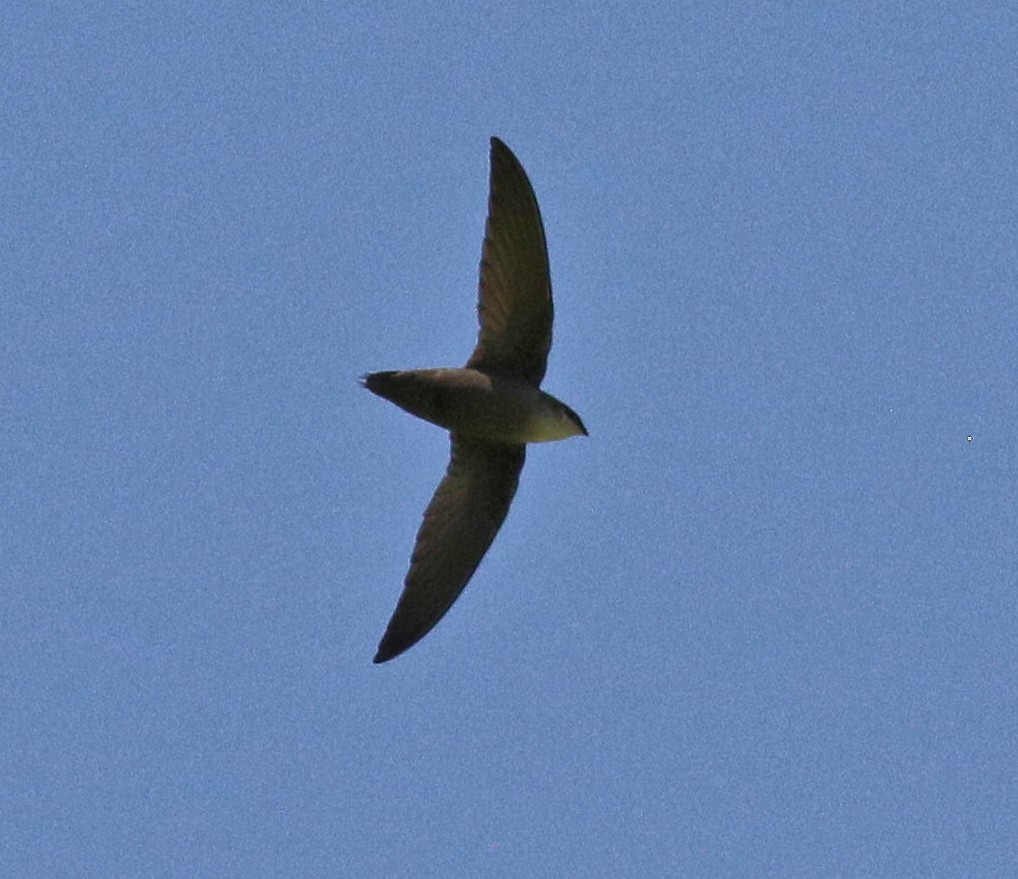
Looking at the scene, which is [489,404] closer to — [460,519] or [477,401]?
[477,401]

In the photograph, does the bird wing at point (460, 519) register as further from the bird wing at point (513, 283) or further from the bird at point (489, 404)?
the bird wing at point (513, 283)

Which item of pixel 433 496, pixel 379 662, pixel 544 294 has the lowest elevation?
→ pixel 379 662

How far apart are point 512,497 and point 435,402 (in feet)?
2.07

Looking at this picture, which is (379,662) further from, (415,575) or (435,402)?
(435,402)

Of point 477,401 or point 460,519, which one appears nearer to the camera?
point 477,401

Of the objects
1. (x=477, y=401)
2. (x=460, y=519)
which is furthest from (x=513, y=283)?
(x=460, y=519)

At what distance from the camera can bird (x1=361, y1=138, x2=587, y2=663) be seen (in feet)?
32.9

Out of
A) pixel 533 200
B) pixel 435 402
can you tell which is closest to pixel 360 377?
pixel 435 402

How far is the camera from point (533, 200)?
9.98 meters

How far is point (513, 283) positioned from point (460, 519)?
40.7 inches

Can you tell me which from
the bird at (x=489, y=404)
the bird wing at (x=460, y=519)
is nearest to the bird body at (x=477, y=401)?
the bird at (x=489, y=404)

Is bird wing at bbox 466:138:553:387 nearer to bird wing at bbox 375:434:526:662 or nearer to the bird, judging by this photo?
the bird

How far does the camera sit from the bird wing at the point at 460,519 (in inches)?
412

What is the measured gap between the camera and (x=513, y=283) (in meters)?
10.1
